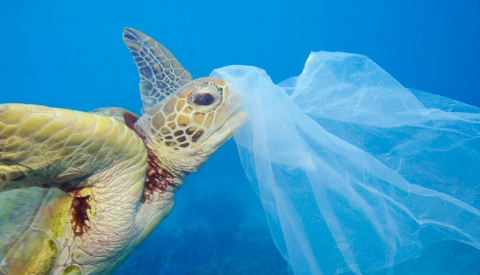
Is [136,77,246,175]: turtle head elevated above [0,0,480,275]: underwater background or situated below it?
below

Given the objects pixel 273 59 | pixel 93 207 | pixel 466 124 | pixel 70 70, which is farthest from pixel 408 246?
pixel 70 70

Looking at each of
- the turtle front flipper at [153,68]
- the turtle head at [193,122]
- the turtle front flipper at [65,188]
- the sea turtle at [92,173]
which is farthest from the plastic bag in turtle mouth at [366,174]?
the turtle front flipper at [153,68]

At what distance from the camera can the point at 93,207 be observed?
1.33 meters

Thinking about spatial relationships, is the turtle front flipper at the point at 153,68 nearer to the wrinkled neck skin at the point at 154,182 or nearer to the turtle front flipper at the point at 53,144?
the wrinkled neck skin at the point at 154,182

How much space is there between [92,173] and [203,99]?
696 millimetres

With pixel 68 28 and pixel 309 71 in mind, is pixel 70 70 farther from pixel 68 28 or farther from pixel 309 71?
pixel 309 71

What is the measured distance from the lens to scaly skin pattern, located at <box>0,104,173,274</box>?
839 mm

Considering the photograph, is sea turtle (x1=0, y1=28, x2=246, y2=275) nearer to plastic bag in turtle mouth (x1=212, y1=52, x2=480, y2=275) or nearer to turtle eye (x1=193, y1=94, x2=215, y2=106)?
turtle eye (x1=193, y1=94, x2=215, y2=106)

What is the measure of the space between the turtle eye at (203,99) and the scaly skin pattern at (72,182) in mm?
405

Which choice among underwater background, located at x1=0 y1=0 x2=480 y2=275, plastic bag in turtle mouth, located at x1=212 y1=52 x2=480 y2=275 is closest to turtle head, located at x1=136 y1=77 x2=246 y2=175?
plastic bag in turtle mouth, located at x1=212 y1=52 x2=480 y2=275

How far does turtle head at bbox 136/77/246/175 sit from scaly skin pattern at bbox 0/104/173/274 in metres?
0.28

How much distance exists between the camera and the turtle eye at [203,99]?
143cm

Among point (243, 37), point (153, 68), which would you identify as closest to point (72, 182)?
point (153, 68)

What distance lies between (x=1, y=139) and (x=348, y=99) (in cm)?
146
